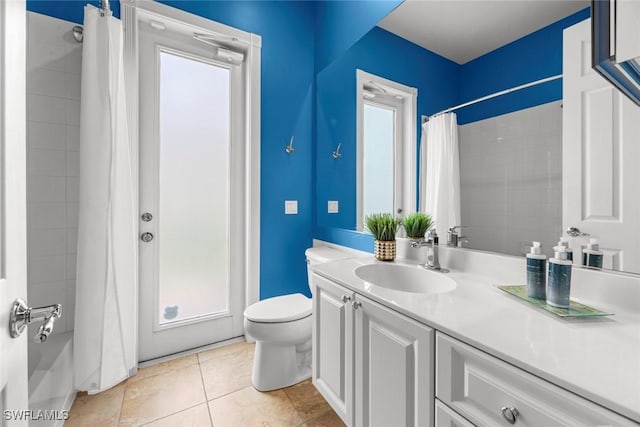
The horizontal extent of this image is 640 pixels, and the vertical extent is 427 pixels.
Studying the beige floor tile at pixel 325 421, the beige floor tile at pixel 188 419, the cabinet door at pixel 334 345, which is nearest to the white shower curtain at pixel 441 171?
the cabinet door at pixel 334 345

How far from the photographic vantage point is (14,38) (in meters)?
0.58

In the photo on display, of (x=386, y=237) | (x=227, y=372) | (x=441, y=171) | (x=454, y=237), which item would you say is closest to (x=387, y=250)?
(x=386, y=237)

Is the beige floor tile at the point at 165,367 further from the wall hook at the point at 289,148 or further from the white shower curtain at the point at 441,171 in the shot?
the white shower curtain at the point at 441,171

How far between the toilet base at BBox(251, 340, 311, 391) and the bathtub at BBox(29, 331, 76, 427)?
35.7 inches

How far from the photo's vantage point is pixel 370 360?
100cm

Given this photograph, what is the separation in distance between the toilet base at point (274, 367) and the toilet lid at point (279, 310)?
0.57 feet

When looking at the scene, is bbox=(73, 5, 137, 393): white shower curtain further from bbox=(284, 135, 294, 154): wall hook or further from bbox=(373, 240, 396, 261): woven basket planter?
bbox=(373, 240, 396, 261): woven basket planter

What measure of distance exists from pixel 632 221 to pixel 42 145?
259 centimetres

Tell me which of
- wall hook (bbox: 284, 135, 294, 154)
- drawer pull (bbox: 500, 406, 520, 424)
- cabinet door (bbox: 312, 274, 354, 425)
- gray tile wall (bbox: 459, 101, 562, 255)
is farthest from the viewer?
wall hook (bbox: 284, 135, 294, 154)

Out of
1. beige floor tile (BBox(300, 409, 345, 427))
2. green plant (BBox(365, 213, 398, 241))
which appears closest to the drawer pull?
green plant (BBox(365, 213, 398, 241))

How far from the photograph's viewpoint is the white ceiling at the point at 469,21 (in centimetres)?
97

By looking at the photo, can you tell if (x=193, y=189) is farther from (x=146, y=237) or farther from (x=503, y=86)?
(x=503, y=86)

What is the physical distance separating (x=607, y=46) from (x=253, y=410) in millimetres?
1791

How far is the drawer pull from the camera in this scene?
22.7 inches
